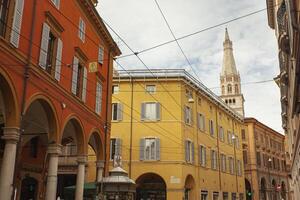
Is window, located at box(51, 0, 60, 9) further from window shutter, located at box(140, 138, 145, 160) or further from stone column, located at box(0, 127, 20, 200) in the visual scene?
window shutter, located at box(140, 138, 145, 160)

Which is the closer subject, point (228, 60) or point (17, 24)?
point (17, 24)

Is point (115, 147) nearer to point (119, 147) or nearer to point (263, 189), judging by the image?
point (119, 147)

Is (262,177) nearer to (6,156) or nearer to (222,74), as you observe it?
(222,74)

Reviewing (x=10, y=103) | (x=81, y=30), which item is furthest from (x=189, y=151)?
(x=10, y=103)

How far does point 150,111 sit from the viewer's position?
3269 cm

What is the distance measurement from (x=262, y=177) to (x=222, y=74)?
45264 millimetres

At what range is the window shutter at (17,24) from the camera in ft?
41.0

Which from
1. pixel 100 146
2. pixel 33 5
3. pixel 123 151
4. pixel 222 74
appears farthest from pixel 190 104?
pixel 222 74

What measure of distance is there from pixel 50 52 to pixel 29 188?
8.93 meters

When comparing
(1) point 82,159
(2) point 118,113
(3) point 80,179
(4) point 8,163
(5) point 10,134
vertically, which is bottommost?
(3) point 80,179

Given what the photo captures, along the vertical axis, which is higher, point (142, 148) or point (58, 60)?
point (58, 60)

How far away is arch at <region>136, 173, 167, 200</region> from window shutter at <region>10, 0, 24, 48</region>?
851 inches

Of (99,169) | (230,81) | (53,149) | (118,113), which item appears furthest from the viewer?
(230,81)

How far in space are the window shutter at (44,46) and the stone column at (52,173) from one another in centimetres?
332
